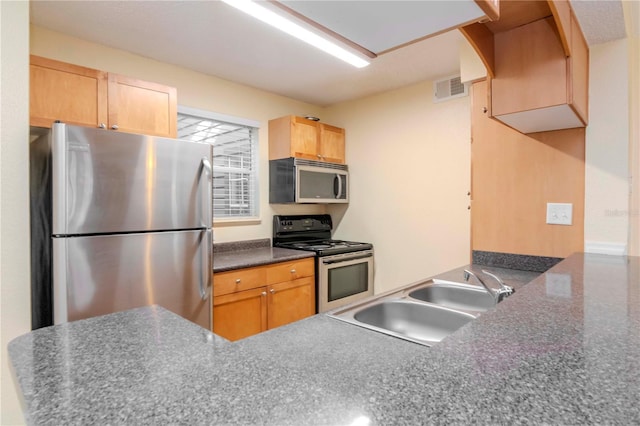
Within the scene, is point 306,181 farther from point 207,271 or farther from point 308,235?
point 207,271

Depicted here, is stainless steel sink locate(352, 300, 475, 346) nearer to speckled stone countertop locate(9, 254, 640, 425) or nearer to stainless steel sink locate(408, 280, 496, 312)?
stainless steel sink locate(408, 280, 496, 312)

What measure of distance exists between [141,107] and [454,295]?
7.67ft

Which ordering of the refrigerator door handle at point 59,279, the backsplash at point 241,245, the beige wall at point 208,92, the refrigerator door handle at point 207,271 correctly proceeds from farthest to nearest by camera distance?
the backsplash at point 241,245 → the beige wall at point 208,92 → the refrigerator door handle at point 207,271 → the refrigerator door handle at point 59,279

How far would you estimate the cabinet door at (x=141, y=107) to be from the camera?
7.19 ft

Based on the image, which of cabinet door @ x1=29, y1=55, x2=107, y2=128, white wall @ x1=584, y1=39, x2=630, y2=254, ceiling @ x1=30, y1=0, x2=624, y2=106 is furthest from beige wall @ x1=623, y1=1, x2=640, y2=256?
cabinet door @ x1=29, y1=55, x2=107, y2=128

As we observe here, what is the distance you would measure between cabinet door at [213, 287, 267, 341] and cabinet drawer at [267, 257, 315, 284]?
0.44 feet

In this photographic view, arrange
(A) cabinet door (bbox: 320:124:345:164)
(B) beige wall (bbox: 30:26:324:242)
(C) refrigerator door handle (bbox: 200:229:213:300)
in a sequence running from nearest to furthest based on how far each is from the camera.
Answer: (C) refrigerator door handle (bbox: 200:229:213:300)
(B) beige wall (bbox: 30:26:324:242)
(A) cabinet door (bbox: 320:124:345:164)

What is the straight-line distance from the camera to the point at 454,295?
1.84 m

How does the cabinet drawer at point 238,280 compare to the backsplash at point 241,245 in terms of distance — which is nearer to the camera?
the cabinet drawer at point 238,280

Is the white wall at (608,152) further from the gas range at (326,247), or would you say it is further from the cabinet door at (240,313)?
the cabinet door at (240,313)

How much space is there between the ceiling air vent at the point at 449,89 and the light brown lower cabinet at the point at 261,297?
1.93 metres

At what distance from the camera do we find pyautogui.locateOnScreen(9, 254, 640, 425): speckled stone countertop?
0.44m

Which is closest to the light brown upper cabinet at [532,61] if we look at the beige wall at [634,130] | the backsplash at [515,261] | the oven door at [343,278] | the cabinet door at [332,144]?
the beige wall at [634,130]

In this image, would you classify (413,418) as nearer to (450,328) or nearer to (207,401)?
(207,401)
